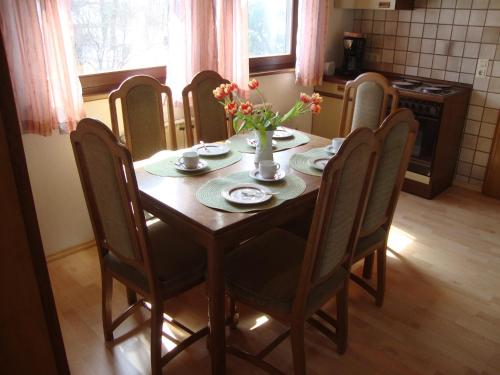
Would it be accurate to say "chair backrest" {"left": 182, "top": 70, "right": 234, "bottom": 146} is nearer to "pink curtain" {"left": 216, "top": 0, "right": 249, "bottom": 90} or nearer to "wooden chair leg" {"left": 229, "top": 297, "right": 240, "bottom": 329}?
"pink curtain" {"left": 216, "top": 0, "right": 249, "bottom": 90}

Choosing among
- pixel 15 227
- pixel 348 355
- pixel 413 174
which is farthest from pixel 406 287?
pixel 15 227

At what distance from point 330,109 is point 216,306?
9.08 feet

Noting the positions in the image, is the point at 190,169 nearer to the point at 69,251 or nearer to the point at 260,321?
the point at 260,321

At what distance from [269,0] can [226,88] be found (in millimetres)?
2021

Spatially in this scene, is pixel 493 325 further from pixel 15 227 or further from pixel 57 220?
pixel 57 220

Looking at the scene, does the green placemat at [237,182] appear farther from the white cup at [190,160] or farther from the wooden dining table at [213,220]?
the white cup at [190,160]

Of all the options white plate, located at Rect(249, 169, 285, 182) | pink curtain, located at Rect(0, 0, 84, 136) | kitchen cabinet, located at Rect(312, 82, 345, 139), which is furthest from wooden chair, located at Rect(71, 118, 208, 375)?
kitchen cabinet, located at Rect(312, 82, 345, 139)

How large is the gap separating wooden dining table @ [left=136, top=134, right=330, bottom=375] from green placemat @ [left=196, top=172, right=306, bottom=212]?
0.09ft

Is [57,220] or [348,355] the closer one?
[348,355]

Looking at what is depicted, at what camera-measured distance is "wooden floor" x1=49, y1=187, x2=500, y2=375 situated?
1.94m

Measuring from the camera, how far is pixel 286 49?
13.1 feet

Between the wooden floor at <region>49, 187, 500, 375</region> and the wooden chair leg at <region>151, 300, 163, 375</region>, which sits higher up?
the wooden chair leg at <region>151, 300, 163, 375</region>

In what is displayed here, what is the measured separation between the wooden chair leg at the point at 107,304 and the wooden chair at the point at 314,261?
540 millimetres

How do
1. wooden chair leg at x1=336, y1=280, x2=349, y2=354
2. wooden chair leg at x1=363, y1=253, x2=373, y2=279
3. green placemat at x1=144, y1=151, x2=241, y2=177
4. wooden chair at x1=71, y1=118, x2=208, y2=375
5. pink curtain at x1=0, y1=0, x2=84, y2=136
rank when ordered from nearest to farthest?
wooden chair at x1=71, y1=118, x2=208, y2=375 → wooden chair leg at x1=336, y1=280, x2=349, y2=354 → green placemat at x1=144, y1=151, x2=241, y2=177 → pink curtain at x1=0, y1=0, x2=84, y2=136 → wooden chair leg at x1=363, y1=253, x2=373, y2=279
